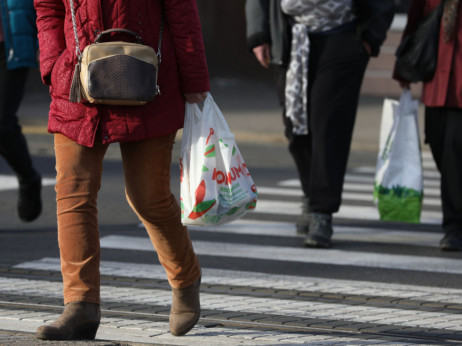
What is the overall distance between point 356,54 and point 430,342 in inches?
106

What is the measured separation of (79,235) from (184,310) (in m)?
0.53

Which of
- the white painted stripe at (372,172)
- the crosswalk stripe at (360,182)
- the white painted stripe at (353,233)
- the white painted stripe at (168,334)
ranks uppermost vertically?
the white painted stripe at (168,334)

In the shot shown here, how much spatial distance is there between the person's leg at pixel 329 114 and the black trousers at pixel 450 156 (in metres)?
0.51

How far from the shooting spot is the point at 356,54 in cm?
678

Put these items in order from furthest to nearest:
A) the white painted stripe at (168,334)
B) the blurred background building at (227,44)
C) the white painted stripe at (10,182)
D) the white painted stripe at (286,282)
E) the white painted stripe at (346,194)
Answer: the blurred background building at (227,44), the white painted stripe at (10,182), the white painted stripe at (346,194), the white painted stripe at (286,282), the white painted stripe at (168,334)

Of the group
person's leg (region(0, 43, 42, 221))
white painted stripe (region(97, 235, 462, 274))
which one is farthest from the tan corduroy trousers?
person's leg (region(0, 43, 42, 221))

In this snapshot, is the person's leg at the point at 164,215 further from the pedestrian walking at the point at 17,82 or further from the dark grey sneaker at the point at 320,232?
the pedestrian walking at the point at 17,82

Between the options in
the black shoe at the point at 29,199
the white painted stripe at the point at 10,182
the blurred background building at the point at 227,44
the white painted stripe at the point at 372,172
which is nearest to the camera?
the black shoe at the point at 29,199

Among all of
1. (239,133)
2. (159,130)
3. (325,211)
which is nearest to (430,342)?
(159,130)

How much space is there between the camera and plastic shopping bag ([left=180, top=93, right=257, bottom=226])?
172 inches

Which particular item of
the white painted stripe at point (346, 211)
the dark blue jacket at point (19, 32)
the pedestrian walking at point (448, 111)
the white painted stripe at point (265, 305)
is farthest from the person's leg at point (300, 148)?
the white painted stripe at point (265, 305)

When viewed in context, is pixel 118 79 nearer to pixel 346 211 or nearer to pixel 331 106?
pixel 331 106

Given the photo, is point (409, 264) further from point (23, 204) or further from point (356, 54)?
point (23, 204)

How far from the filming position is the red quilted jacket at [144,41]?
4227 mm
